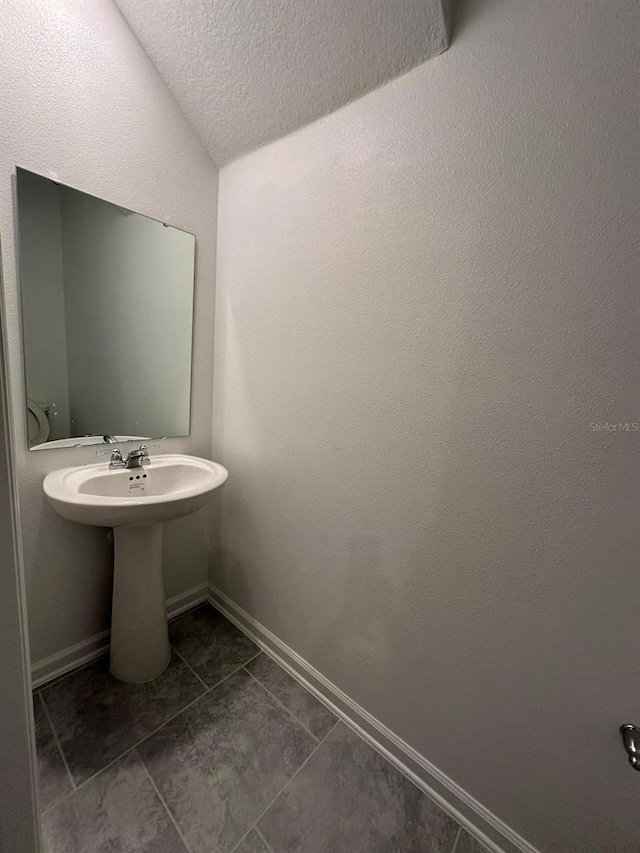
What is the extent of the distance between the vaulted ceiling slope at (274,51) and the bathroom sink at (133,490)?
4.16ft

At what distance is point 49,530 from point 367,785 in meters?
1.31

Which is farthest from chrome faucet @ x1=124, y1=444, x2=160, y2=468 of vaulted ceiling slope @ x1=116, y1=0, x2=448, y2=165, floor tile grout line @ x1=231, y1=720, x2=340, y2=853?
vaulted ceiling slope @ x1=116, y1=0, x2=448, y2=165

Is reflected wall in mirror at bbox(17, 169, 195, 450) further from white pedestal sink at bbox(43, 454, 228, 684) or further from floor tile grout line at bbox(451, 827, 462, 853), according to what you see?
floor tile grout line at bbox(451, 827, 462, 853)

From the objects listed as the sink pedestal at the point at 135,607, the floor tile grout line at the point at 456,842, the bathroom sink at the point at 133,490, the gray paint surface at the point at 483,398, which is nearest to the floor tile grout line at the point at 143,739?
the sink pedestal at the point at 135,607

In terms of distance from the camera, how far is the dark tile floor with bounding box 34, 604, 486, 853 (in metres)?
0.82

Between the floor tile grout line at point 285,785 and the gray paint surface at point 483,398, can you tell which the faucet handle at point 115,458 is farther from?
the floor tile grout line at point 285,785

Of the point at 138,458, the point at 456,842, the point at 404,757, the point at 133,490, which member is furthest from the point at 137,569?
the point at 456,842

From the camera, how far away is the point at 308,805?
89 cm

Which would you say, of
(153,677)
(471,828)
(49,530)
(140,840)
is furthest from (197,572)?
(471,828)

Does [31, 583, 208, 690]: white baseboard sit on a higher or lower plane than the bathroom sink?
lower

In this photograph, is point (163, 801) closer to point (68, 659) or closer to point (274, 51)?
point (68, 659)

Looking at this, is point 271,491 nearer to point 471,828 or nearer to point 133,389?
point 133,389

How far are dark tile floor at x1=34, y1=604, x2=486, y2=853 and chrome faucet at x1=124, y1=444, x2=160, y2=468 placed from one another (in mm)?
815

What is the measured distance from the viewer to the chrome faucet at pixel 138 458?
3.99 feet
